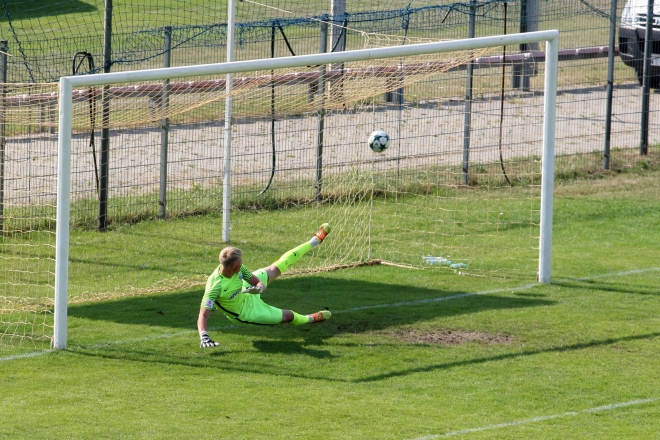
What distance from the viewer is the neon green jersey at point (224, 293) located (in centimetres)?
925

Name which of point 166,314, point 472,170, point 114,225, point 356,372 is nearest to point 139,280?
point 166,314

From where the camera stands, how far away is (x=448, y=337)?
9500 millimetres

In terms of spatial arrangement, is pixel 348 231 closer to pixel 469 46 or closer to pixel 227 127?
pixel 227 127

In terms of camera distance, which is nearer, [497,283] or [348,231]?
[497,283]

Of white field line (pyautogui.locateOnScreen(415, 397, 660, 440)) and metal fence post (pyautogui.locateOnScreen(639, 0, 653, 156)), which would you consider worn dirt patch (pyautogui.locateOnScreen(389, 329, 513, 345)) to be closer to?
white field line (pyautogui.locateOnScreen(415, 397, 660, 440))

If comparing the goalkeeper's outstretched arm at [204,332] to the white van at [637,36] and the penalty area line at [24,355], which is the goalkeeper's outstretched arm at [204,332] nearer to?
the penalty area line at [24,355]

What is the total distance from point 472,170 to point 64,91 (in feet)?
29.4

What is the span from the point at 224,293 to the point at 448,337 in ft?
6.93

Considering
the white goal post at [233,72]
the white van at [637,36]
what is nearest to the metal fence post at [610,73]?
the white van at [637,36]

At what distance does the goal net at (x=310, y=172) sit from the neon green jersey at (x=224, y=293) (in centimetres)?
128

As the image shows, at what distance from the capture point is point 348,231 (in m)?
13.1

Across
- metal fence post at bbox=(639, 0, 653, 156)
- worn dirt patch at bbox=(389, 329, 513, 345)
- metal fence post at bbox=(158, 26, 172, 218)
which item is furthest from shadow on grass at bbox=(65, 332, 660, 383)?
metal fence post at bbox=(639, 0, 653, 156)

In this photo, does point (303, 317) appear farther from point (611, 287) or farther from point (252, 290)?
point (611, 287)

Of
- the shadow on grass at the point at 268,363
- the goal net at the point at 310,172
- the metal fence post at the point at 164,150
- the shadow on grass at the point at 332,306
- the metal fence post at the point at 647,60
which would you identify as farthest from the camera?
the metal fence post at the point at 647,60
